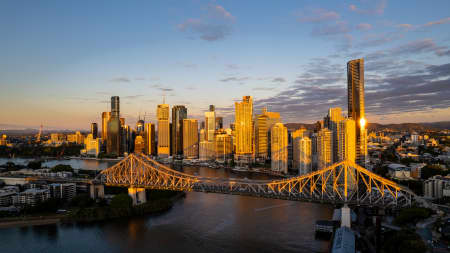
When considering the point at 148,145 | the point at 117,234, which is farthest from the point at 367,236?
the point at 148,145

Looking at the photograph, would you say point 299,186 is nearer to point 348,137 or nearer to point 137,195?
point 137,195

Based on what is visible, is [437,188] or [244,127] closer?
[437,188]

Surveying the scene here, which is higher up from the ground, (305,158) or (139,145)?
(139,145)

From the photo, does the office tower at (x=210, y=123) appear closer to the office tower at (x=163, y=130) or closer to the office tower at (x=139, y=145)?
the office tower at (x=163, y=130)

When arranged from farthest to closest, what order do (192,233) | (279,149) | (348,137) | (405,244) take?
(279,149)
(348,137)
(192,233)
(405,244)

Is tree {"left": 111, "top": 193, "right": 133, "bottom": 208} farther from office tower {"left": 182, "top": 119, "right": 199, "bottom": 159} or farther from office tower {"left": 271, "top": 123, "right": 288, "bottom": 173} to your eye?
office tower {"left": 182, "top": 119, "right": 199, "bottom": 159}

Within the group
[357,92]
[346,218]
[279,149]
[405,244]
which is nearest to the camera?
[405,244]

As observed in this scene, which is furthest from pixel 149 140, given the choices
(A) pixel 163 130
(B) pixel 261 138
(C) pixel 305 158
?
(C) pixel 305 158
